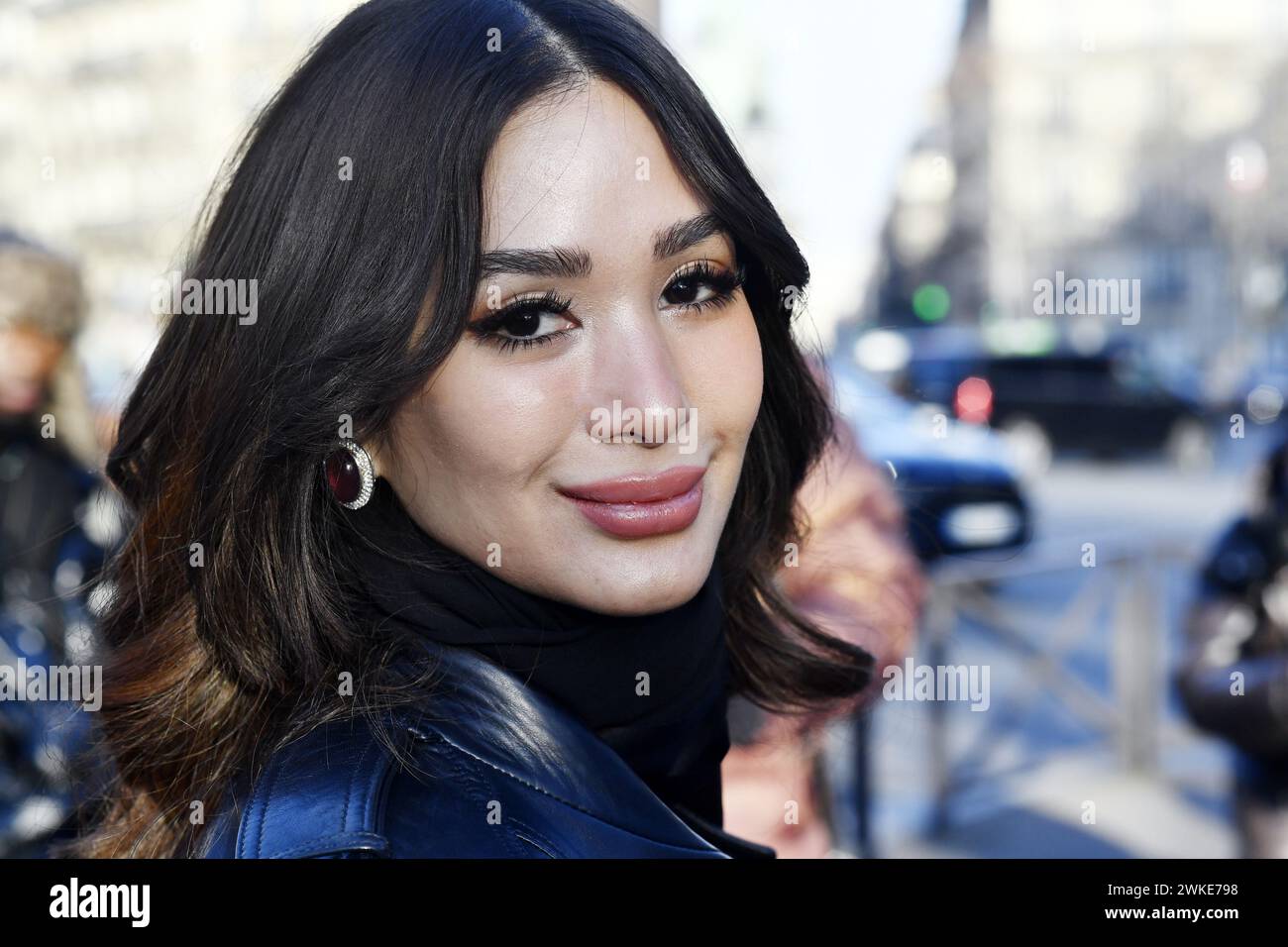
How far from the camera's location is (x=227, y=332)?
147 cm

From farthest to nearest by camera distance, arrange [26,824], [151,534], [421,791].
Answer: [26,824]
[151,534]
[421,791]

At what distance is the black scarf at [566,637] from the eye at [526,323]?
0.84 feet

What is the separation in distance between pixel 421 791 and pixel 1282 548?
2603 millimetres

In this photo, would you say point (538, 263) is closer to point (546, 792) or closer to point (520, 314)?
point (520, 314)

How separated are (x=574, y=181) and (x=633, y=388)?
0.22 meters

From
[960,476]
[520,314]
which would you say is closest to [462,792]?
[520,314]

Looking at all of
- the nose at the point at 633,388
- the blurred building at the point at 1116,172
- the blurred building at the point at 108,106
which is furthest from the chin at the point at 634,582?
the blurred building at the point at 1116,172

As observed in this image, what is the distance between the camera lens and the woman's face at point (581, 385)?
1.28m

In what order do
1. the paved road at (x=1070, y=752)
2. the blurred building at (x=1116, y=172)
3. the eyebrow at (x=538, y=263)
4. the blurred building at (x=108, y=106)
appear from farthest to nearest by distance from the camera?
the blurred building at (x=1116, y=172)
the blurred building at (x=108, y=106)
the paved road at (x=1070, y=752)
the eyebrow at (x=538, y=263)

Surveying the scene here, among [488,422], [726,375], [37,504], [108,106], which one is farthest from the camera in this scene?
[108,106]

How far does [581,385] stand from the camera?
1.29 metres

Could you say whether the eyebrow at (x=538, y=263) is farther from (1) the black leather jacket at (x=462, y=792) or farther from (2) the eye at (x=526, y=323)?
(1) the black leather jacket at (x=462, y=792)
